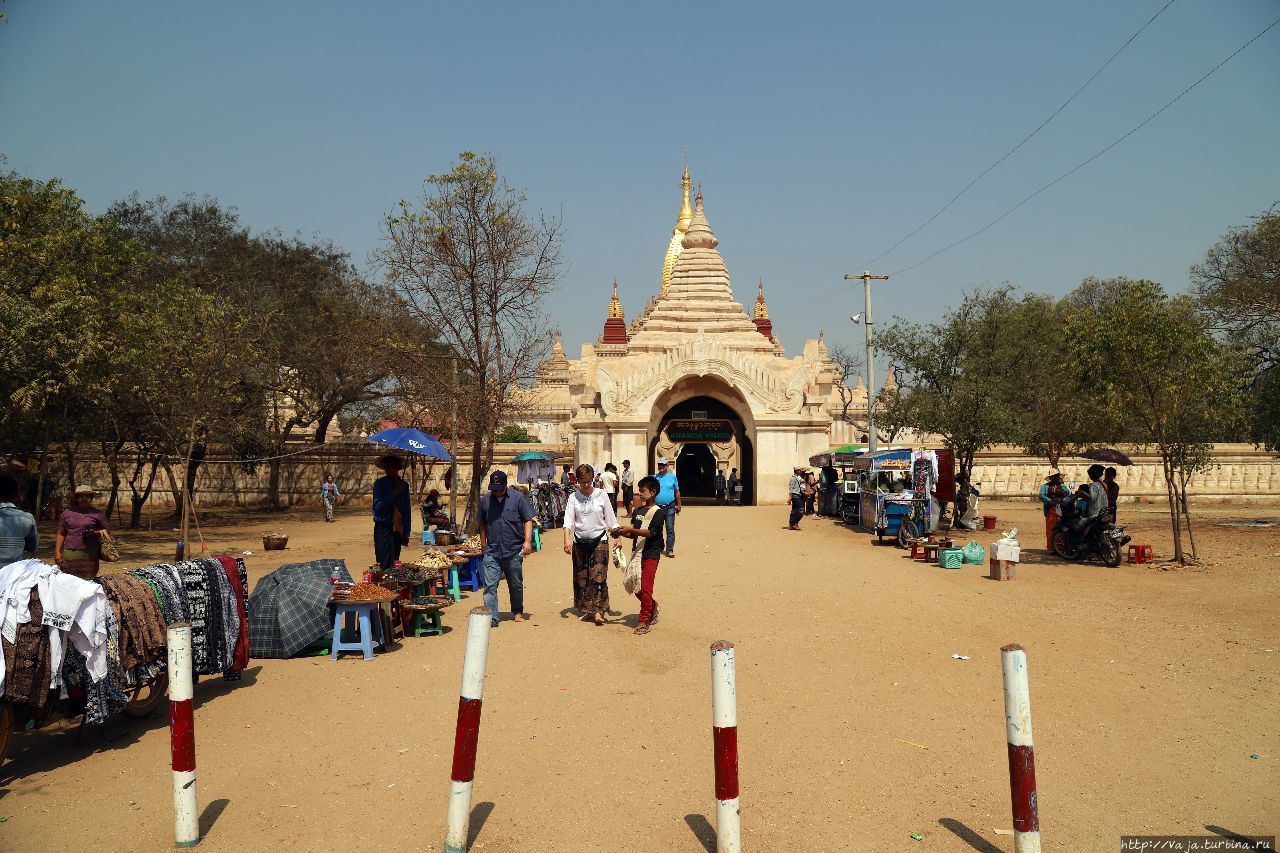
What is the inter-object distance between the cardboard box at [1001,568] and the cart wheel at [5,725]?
11615mm

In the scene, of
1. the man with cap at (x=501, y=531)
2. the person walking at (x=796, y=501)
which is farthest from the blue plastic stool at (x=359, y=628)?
the person walking at (x=796, y=501)

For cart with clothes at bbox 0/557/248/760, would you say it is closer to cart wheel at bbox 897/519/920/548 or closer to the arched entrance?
cart wheel at bbox 897/519/920/548

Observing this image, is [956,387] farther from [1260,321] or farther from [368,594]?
[368,594]

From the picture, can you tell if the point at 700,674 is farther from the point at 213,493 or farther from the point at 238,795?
the point at 213,493

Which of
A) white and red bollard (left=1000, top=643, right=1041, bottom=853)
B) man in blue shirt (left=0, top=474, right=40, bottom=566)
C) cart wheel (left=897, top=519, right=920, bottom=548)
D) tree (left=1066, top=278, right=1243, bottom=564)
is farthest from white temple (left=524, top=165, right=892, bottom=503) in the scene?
white and red bollard (left=1000, top=643, right=1041, bottom=853)

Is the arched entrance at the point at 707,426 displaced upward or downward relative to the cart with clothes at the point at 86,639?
upward

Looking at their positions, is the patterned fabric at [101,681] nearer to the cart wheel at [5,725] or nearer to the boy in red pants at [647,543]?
the cart wheel at [5,725]

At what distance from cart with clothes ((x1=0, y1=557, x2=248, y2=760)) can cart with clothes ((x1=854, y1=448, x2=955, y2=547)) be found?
44.9 ft

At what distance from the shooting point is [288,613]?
26.9ft

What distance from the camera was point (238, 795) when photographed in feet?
17.1

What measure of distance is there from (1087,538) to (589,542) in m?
9.29

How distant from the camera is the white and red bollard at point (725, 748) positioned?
4.25 m

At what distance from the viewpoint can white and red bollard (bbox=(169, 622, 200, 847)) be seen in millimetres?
4559

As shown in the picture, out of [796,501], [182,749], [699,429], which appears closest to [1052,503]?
[796,501]
